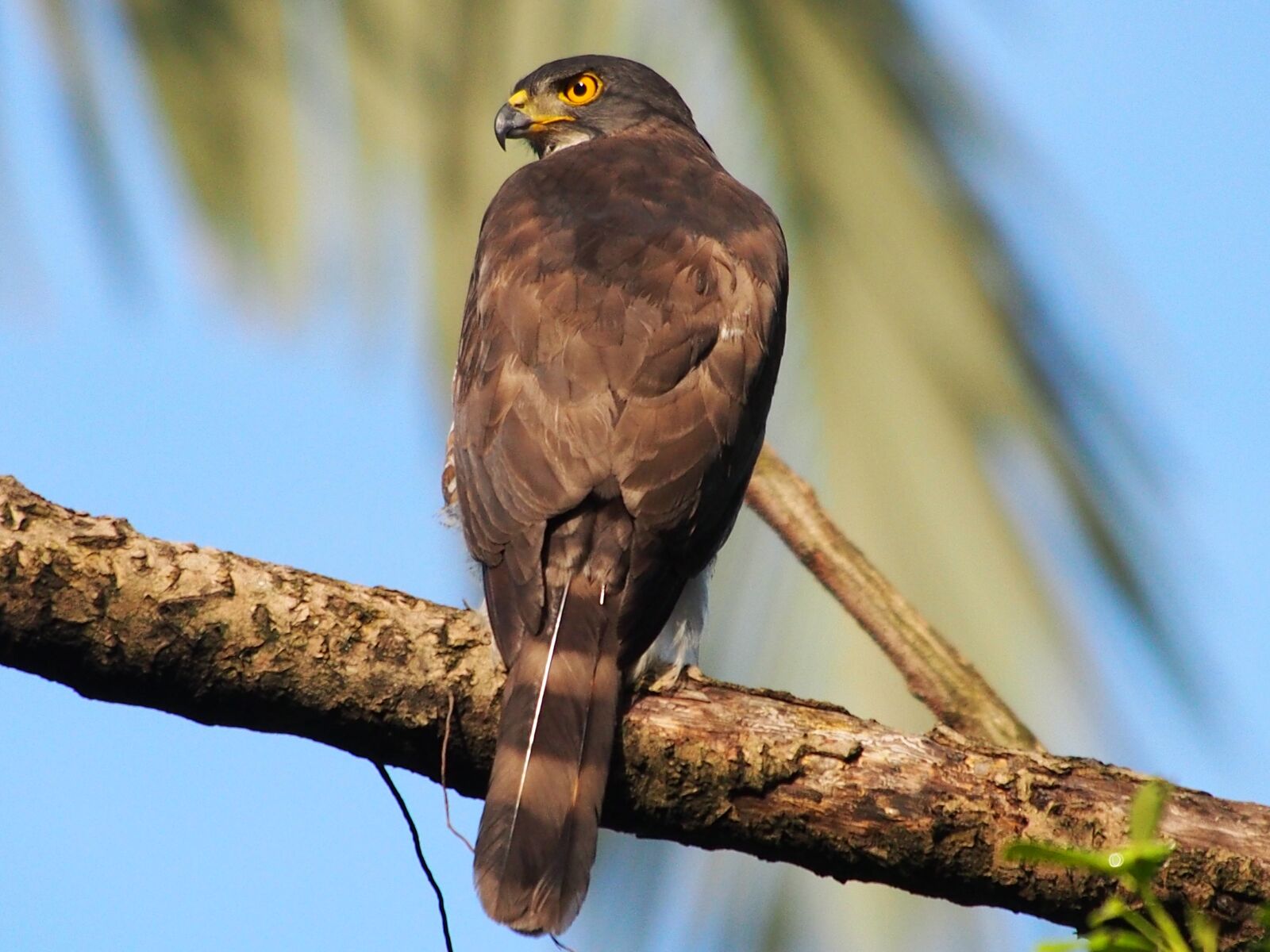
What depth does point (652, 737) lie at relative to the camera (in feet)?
10.8

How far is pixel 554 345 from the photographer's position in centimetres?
416

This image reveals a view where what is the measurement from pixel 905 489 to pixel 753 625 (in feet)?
1.75

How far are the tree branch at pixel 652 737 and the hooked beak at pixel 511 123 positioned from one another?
2.96m

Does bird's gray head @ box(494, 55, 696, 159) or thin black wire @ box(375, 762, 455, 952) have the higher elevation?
bird's gray head @ box(494, 55, 696, 159)

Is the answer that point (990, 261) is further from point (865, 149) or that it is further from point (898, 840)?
point (898, 840)

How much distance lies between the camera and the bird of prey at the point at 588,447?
3221 millimetres

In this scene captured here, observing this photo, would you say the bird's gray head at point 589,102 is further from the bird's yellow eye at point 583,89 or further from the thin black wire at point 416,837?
the thin black wire at point 416,837

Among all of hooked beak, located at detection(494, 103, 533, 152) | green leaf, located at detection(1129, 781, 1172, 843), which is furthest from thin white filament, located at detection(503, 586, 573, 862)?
hooked beak, located at detection(494, 103, 533, 152)

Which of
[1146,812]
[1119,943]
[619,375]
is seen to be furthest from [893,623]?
[1119,943]

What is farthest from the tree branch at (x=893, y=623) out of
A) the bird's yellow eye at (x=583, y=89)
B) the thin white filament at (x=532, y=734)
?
the bird's yellow eye at (x=583, y=89)

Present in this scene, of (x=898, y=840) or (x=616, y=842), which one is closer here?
(x=898, y=840)

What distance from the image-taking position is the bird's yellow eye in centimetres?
613

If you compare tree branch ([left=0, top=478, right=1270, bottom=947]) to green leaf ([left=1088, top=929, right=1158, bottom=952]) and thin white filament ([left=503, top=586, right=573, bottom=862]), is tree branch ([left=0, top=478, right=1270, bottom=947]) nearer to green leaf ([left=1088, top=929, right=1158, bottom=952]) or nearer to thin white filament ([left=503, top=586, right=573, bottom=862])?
thin white filament ([left=503, top=586, right=573, bottom=862])

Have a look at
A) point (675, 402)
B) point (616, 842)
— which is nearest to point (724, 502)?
point (675, 402)
